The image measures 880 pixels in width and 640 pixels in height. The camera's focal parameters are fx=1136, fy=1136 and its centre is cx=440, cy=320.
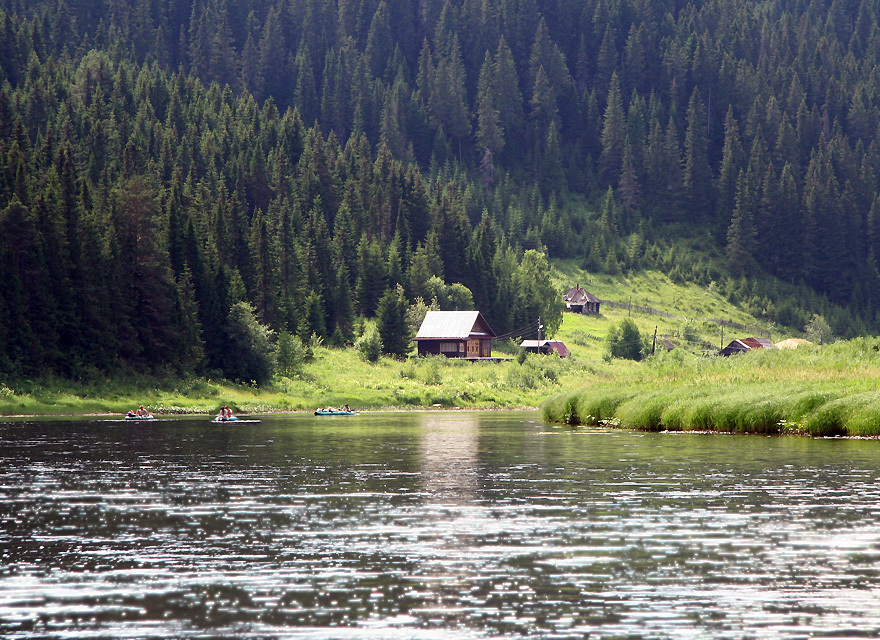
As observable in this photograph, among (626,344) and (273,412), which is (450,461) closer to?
(273,412)

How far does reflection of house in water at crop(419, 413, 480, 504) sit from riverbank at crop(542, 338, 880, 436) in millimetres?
8354

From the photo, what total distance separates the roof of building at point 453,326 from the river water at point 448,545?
10883cm

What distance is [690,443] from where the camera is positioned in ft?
170

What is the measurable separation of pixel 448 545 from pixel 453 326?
437ft

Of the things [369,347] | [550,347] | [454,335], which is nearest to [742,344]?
[550,347]

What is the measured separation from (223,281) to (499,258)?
267ft

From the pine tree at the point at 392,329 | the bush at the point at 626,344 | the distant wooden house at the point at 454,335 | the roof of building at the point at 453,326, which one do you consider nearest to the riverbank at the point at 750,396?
the pine tree at the point at 392,329

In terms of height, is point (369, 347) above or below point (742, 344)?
below

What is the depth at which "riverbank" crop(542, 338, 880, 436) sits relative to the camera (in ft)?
167

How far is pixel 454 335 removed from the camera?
156 m

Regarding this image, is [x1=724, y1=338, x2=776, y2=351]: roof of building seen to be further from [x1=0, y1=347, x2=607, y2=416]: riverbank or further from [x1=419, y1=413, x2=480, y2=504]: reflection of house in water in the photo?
[x1=419, y1=413, x2=480, y2=504]: reflection of house in water

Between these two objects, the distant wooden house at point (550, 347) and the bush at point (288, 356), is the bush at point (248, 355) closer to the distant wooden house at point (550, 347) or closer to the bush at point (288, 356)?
the bush at point (288, 356)

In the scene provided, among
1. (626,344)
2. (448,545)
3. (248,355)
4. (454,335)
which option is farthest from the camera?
(626,344)

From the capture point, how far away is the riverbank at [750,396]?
50.8m
